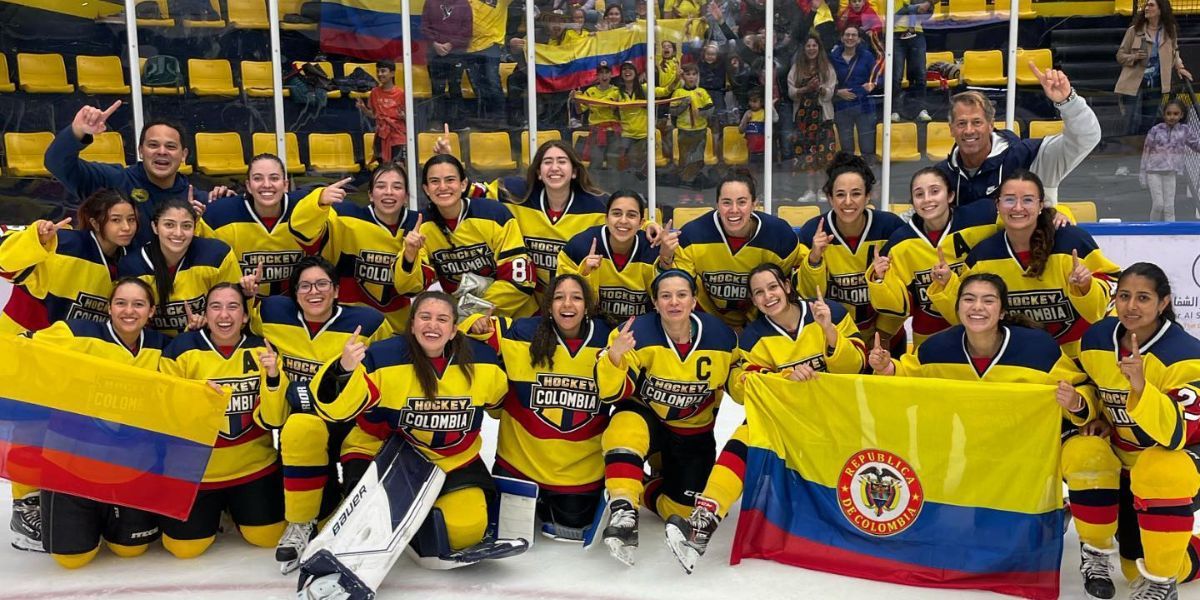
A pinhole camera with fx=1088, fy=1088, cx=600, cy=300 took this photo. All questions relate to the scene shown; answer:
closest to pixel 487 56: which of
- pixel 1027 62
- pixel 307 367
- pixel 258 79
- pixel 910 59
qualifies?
pixel 258 79

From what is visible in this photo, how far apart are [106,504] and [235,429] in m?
0.47

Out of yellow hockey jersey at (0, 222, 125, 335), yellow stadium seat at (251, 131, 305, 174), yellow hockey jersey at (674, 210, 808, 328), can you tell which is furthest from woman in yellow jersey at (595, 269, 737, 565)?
yellow stadium seat at (251, 131, 305, 174)

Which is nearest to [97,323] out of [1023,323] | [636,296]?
[636,296]

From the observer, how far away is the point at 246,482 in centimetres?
356

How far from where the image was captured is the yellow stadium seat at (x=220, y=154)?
6.71 metres

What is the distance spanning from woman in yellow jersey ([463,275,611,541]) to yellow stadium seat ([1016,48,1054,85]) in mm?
4446

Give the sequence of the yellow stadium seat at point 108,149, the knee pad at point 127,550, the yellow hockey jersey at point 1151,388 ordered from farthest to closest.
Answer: the yellow stadium seat at point 108,149
the knee pad at point 127,550
the yellow hockey jersey at point 1151,388

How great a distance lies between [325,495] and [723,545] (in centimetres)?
131

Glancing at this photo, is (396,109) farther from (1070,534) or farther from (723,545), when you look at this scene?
(1070,534)

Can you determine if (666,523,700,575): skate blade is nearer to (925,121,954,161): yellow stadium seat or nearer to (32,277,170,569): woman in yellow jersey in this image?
(32,277,170,569): woman in yellow jersey

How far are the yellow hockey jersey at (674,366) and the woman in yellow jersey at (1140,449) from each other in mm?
1080

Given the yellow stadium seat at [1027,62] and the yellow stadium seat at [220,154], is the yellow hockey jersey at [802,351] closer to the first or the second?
the yellow stadium seat at [1027,62]

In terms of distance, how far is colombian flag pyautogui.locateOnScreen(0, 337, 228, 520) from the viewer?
132 inches

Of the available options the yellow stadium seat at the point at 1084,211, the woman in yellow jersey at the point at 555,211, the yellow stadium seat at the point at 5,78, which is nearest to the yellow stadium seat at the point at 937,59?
the yellow stadium seat at the point at 1084,211
